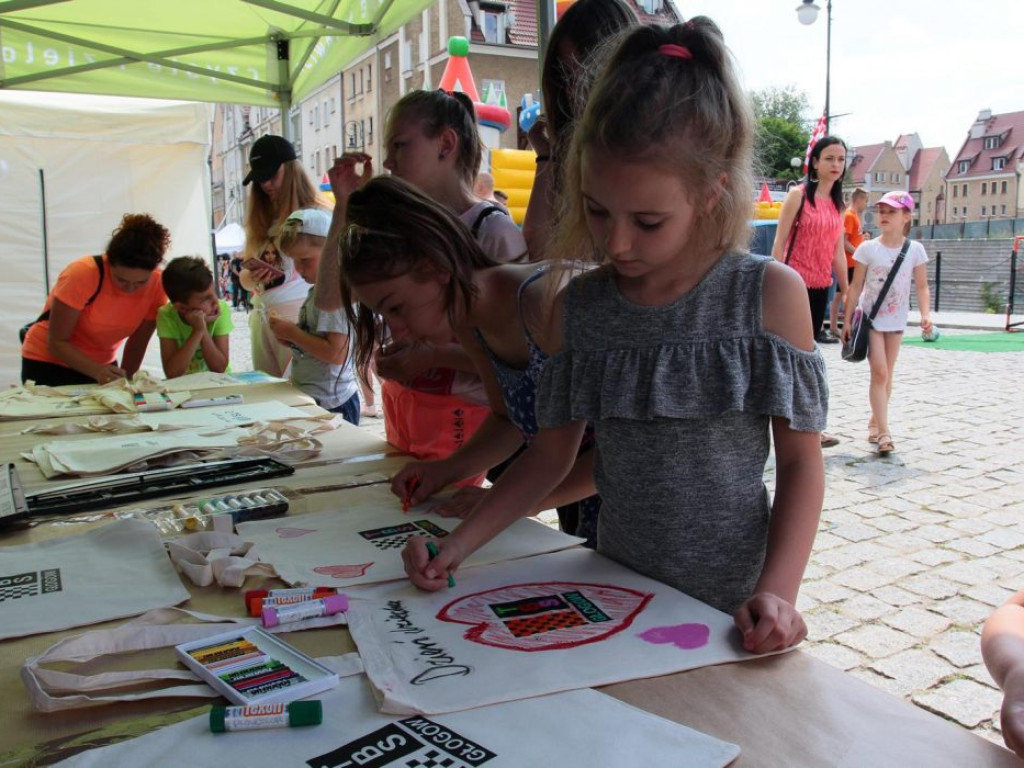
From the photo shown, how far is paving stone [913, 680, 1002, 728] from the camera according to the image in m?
1.96

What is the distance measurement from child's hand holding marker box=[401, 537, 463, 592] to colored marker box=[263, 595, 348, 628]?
103 millimetres

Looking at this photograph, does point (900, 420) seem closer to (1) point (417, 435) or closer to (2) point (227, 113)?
(1) point (417, 435)

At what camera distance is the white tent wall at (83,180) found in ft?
19.2

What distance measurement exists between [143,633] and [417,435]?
1020 millimetres

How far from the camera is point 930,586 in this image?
274 cm

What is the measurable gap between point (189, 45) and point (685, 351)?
4.83 m

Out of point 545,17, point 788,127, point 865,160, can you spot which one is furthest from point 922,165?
point 545,17

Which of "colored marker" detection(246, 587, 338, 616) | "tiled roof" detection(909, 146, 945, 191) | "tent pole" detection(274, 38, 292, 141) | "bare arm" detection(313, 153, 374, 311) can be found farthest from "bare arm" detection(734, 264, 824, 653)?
"tiled roof" detection(909, 146, 945, 191)

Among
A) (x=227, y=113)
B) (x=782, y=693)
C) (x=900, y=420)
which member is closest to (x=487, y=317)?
(x=782, y=693)

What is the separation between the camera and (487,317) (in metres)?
1.44

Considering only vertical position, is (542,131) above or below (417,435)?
above

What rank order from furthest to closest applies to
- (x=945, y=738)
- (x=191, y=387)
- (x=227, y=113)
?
1. (x=227, y=113)
2. (x=191, y=387)
3. (x=945, y=738)

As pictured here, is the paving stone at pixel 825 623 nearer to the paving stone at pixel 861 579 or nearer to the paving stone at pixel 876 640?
the paving stone at pixel 876 640

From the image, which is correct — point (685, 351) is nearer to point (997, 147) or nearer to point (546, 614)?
point (546, 614)
